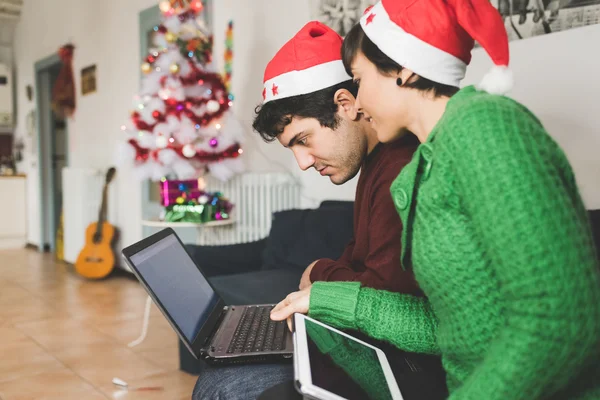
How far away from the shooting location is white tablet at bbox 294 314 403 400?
28.6 inches

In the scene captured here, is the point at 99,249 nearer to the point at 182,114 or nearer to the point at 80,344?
the point at 80,344

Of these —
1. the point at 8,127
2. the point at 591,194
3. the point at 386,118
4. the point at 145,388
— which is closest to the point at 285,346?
the point at 386,118

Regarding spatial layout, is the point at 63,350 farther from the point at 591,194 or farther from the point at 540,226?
the point at 540,226

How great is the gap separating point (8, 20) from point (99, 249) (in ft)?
13.7

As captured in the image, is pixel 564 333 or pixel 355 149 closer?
pixel 564 333

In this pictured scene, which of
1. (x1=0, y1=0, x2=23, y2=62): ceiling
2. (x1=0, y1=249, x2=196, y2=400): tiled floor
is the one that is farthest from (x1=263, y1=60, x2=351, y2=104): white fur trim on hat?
(x1=0, y1=0, x2=23, y2=62): ceiling

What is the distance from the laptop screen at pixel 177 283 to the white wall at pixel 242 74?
1.36m

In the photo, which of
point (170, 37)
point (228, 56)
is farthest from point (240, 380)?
point (228, 56)

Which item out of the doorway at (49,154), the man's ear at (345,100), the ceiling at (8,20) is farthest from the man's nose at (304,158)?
the ceiling at (8,20)

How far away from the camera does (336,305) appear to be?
0.99 meters

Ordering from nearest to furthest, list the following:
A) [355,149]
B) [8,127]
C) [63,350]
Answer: [355,149] → [63,350] → [8,127]

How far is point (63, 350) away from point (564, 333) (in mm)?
2840

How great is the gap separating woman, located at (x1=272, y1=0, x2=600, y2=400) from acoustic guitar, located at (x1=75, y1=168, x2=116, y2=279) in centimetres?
419

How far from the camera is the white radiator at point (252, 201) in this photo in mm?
3260
